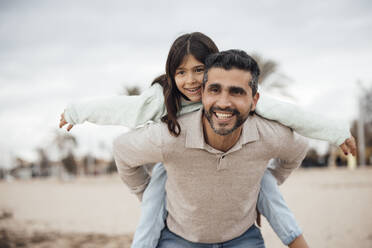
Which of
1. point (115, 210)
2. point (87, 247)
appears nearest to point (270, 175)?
point (87, 247)

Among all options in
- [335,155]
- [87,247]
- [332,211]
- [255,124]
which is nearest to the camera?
[255,124]

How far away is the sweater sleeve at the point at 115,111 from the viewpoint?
302 cm

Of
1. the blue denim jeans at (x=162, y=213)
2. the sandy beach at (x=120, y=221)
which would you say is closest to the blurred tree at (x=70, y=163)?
the sandy beach at (x=120, y=221)

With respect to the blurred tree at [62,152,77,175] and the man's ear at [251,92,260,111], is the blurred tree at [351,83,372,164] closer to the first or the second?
the blurred tree at [62,152,77,175]

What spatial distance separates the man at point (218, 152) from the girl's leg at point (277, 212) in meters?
0.28

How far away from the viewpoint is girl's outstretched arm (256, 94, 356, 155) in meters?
2.86

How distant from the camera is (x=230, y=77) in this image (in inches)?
104

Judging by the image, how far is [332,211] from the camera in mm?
11031

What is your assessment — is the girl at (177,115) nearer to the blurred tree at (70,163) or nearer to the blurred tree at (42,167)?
the blurred tree at (70,163)

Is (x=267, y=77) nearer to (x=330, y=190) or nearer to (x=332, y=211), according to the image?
(x=330, y=190)

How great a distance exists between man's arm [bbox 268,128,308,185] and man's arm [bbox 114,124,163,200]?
97 cm

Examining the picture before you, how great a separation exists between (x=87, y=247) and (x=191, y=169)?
601 centimetres

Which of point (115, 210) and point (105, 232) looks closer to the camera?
point (105, 232)

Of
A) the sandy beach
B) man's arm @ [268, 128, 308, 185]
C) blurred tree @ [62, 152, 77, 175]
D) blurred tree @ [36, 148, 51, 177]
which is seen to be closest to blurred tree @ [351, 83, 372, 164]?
the sandy beach
